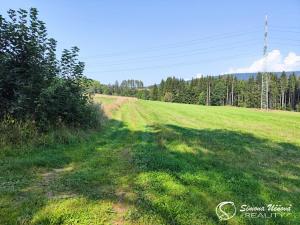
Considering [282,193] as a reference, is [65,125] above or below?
above

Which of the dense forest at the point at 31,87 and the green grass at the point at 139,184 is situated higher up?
the dense forest at the point at 31,87

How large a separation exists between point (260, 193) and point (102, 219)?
3479 mm

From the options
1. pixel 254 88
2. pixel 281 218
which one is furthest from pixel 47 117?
pixel 254 88

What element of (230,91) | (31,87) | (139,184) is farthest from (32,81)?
(230,91)

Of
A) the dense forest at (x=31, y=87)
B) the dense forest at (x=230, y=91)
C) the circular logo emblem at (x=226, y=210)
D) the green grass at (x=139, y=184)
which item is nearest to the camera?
the green grass at (x=139, y=184)

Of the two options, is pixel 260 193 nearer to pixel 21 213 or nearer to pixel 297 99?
pixel 21 213

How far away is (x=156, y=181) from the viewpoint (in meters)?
7.00

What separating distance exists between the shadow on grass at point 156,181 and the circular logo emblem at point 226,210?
0.43ft

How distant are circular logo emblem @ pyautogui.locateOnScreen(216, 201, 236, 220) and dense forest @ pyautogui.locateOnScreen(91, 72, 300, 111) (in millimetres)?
107641

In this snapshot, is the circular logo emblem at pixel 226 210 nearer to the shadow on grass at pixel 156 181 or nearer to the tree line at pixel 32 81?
the shadow on grass at pixel 156 181

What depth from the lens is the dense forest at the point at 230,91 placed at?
366ft

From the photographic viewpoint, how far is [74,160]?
30.7 feet

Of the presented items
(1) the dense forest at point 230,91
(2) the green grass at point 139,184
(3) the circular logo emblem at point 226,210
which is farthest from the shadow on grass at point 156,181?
(1) the dense forest at point 230,91

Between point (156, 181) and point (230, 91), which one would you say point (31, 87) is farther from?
point (230, 91)
